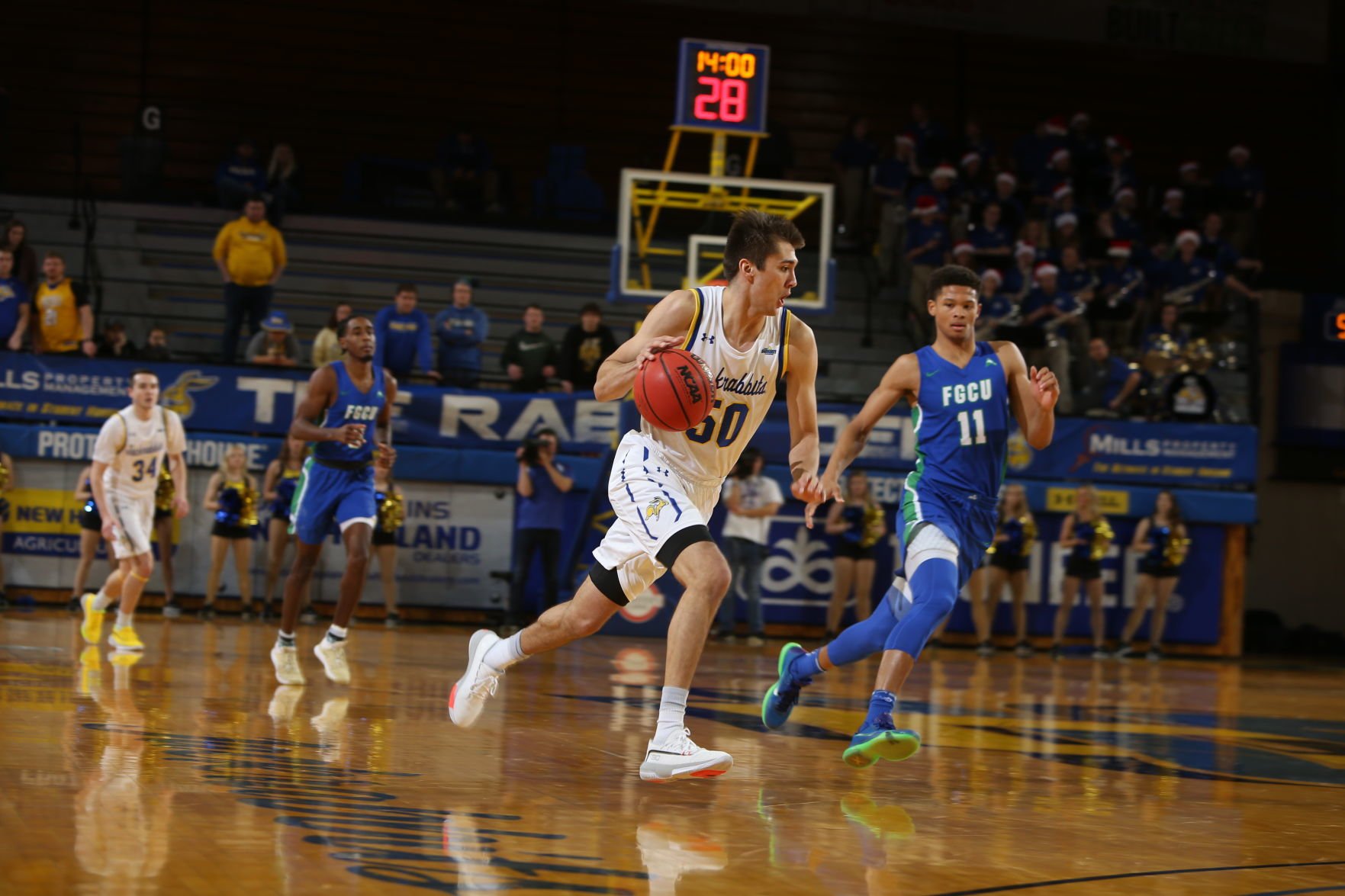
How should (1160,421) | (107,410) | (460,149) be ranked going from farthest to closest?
1. (460,149)
2. (1160,421)
3. (107,410)

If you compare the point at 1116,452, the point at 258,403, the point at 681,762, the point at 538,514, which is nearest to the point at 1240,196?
the point at 1116,452

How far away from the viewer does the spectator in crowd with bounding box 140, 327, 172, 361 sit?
15.8 meters

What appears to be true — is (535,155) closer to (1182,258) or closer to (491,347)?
(491,347)

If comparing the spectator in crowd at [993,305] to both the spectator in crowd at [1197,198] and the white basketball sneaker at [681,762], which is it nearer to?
the spectator in crowd at [1197,198]

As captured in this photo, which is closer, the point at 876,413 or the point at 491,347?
the point at 876,413

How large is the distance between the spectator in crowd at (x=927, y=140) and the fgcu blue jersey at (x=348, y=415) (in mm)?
13433

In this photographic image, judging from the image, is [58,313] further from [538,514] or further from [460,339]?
[538,514]

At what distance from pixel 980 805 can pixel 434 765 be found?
2.18m

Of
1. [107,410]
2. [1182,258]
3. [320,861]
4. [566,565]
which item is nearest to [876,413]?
[320,861]

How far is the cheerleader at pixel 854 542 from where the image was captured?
1655 cm

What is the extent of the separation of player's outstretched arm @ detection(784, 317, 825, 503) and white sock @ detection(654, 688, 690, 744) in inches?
40.0

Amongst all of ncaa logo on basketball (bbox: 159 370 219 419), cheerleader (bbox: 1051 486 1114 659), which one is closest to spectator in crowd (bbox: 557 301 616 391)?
ncaa logo on basketball (bbox: 159 370 219 419)

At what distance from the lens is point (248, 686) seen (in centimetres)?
884

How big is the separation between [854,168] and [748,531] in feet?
24.6
